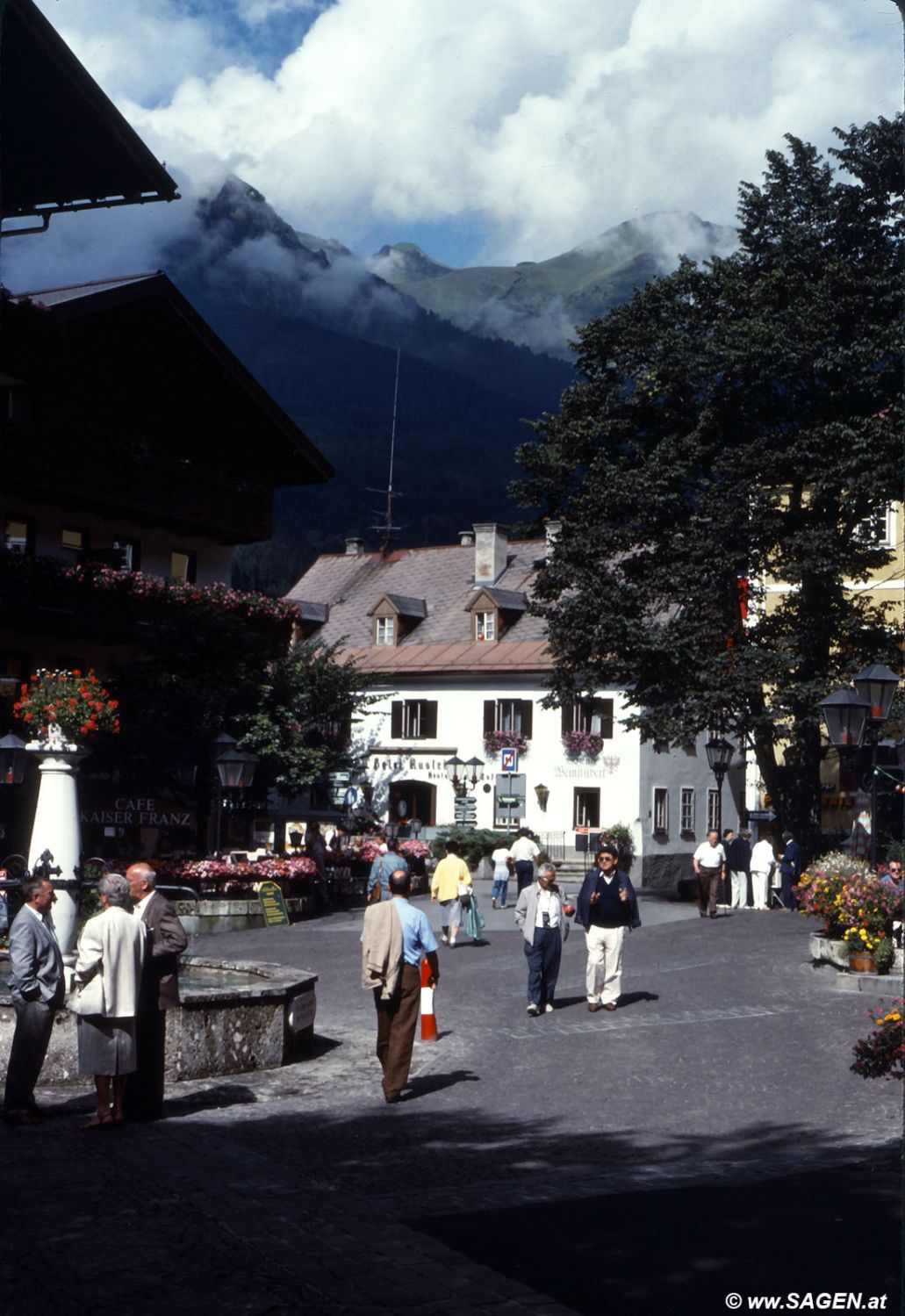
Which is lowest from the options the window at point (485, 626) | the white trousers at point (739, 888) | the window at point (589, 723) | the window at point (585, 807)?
the white trousers at point (739, 888)

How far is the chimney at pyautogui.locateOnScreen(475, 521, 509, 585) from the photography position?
2694 inches

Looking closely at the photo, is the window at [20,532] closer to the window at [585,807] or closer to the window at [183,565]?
the window at [183,565]

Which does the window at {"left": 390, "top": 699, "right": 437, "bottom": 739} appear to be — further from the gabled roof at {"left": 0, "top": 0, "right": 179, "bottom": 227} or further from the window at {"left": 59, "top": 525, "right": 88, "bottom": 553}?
the gabled roof at {"left": 0, "top": 0, "right": 179, "bottom": 227}

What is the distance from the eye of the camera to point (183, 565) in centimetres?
3931

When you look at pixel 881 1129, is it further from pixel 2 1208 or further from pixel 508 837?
pixel 508 837

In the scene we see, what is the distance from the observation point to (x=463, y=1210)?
28.5 ft

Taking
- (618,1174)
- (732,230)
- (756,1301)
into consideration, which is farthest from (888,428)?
(756,1301)

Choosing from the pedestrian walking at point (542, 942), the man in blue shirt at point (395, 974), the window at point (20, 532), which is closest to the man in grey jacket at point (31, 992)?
the man in blue shirt at point (395, 974)

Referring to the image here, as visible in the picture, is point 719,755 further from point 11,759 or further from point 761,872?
point 11,759

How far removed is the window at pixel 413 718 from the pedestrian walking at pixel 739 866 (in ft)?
91.2

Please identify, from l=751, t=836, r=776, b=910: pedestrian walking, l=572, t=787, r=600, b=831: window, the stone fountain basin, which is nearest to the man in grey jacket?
the stone fountain basin

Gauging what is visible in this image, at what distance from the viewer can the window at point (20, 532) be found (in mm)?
34344

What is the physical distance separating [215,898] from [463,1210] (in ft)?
75.9

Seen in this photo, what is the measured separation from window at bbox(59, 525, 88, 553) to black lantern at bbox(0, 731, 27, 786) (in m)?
9.74
